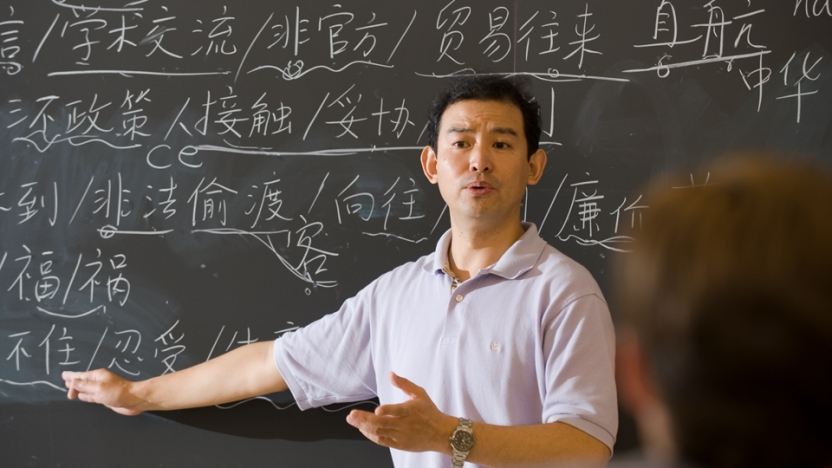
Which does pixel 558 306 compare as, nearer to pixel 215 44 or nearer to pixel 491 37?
pixel 491 37

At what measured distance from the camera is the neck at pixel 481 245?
181cm

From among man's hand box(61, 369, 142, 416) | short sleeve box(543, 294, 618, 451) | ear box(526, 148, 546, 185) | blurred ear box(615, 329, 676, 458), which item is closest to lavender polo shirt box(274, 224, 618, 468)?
short sleeve box(543, 294, 618, 451)

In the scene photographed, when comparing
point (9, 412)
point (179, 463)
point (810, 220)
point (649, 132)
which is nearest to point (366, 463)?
point (179, 463)

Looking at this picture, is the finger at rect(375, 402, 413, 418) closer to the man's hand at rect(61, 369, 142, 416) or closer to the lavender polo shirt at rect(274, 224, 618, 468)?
the lavender polo shirt at rect(274, 224, 618, 468)

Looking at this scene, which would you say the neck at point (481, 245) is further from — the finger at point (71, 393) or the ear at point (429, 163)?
the finger at point (71, 393)

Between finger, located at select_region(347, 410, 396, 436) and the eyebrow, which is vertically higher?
the eyebrow

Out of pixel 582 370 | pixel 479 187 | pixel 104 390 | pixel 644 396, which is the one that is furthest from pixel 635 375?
pixel 104 390

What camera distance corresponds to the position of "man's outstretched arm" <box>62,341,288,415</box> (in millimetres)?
1996

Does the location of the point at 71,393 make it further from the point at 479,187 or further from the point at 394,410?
the point at 479,187

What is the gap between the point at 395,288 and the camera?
6.21 feet

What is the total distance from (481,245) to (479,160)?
0.74ft

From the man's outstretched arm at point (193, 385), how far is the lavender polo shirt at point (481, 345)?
3.3 inches

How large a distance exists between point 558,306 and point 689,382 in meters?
1.11

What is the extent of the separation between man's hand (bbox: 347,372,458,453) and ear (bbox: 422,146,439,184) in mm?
725
